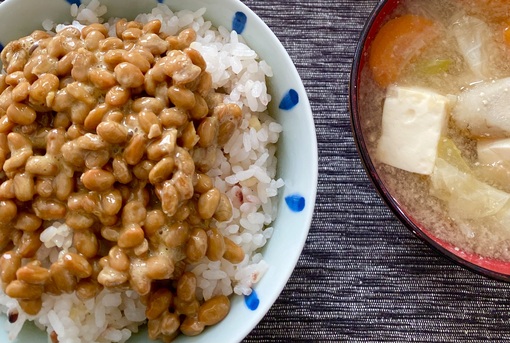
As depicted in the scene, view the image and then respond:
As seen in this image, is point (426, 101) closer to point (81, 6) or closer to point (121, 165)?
point (121, 165)

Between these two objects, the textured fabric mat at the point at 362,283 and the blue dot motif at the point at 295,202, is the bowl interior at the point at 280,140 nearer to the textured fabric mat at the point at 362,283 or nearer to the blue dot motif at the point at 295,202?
the blue dot motif at the point at 295,202

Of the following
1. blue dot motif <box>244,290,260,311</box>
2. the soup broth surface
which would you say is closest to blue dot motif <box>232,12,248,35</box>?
the soup broth surface

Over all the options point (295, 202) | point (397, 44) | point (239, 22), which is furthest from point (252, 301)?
point (397, 44)

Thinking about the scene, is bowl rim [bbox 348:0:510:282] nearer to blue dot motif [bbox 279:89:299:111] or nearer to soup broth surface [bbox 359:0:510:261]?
soup broth surface [bbox 359:0:510:261]

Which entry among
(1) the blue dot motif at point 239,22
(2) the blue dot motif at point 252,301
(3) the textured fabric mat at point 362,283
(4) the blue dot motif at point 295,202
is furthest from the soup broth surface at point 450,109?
(2) the blue dot motif at point 252,301

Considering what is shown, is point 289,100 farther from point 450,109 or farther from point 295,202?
point 450,109

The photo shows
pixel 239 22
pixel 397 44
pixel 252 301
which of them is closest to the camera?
pixel 252 301
